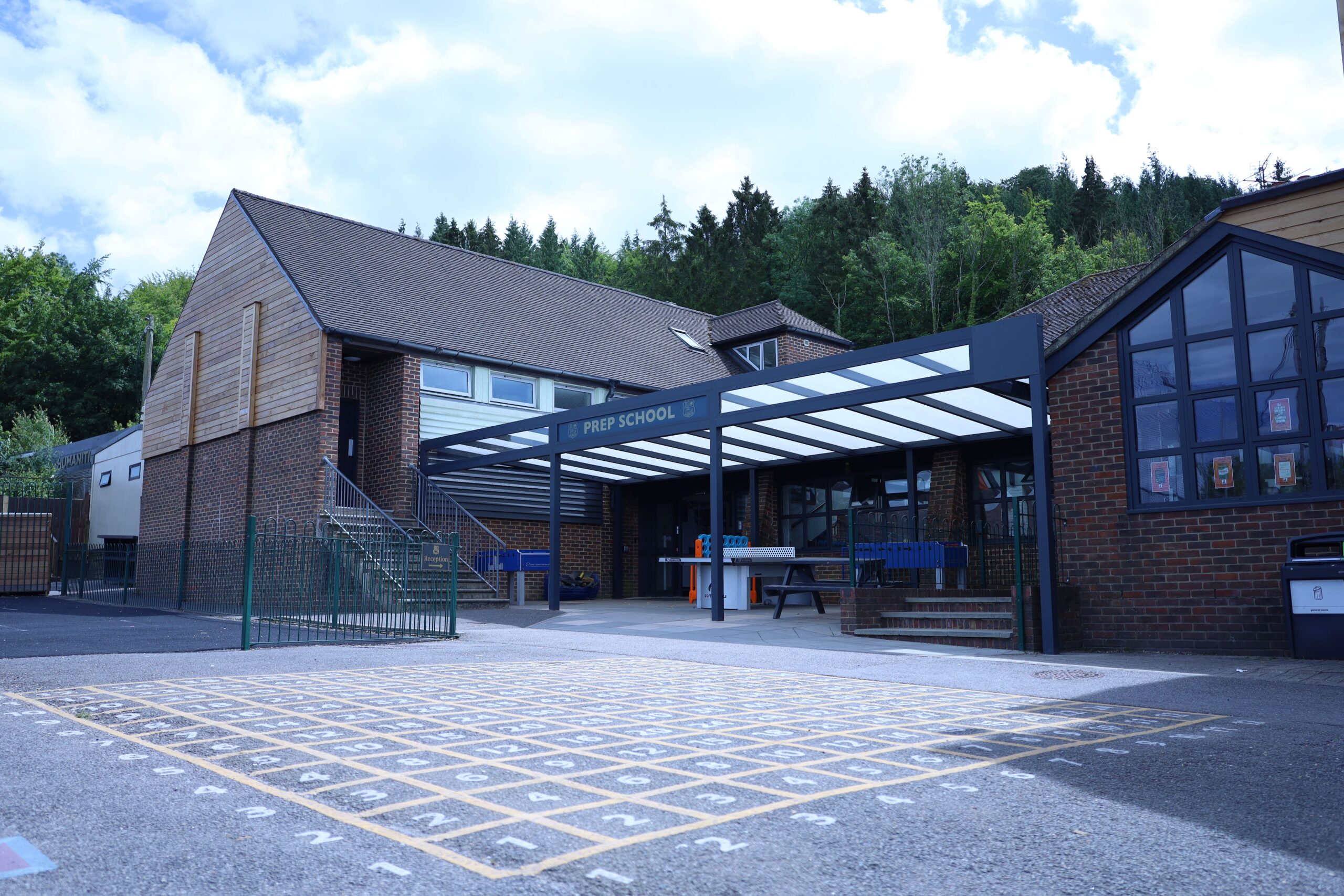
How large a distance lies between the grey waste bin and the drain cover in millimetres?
2270

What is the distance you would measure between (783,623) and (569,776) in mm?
10553

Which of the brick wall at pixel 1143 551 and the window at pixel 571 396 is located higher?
the window at pixel 571 396

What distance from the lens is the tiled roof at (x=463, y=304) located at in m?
21.0

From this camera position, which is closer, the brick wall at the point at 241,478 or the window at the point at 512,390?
the brick wall at the point at 241,478

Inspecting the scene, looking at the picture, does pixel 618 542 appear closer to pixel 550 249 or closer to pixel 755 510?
pixel 755 510

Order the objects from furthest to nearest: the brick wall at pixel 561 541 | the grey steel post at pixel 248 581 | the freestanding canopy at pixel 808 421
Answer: the brick wall at pixel 561 541 < the freestanding canopy at pixel 808 421 < the grey steel post at pixel 248 581

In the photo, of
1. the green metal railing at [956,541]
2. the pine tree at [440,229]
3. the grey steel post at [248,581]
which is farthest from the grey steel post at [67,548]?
the pine tree at [440,229]

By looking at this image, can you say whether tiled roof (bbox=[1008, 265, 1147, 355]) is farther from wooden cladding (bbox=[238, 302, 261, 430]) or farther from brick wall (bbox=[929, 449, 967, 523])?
wooden cladding (bbox=[238, 302, 261, 430])

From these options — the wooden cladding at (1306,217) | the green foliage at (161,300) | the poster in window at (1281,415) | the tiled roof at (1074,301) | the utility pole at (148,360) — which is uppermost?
the green foliage at (161,300)

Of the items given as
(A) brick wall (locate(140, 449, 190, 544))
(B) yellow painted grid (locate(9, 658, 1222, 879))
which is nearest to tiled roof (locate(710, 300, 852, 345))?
(A) brick wall (locate(140, 449, 190, 544))

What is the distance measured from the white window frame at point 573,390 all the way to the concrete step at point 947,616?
11425 mm

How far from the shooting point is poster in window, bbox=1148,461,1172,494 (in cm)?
1102

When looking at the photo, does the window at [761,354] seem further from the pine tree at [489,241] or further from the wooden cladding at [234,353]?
the pine tree at [489,241]

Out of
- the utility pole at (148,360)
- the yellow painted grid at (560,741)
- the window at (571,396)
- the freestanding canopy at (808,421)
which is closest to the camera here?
the yellow painted grid at (560,741)
